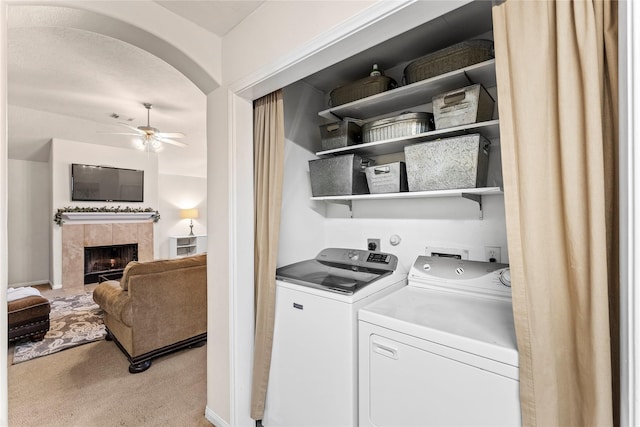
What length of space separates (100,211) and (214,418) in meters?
4.91

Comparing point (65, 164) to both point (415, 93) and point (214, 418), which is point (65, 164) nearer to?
point (214, 418)

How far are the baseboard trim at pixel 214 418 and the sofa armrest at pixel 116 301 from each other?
1.02 m

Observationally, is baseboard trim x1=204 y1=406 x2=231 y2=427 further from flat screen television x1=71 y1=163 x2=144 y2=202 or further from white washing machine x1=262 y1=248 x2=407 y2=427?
flat screen television x1=71 y1=163 x2=144 y2=202

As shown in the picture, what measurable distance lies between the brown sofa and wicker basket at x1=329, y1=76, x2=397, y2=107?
6.51ft

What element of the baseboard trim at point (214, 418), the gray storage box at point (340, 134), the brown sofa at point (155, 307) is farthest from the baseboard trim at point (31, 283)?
the gray storage box at point (340, 134)

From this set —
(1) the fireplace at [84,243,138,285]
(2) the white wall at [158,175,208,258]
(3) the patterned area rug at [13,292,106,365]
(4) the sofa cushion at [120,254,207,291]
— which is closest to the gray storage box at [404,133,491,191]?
(4) the sofa cushion at [120,254,207,291]

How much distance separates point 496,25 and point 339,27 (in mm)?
575

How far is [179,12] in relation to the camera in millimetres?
1629

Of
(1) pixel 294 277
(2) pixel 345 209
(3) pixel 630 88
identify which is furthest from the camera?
(2) pixel 345 209

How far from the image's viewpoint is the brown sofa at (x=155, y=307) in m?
2.47

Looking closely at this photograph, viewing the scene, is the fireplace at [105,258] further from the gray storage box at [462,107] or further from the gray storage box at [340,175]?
the gray storage box at [462,107]

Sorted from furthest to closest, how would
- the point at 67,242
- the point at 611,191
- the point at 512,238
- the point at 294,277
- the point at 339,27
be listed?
the point at 67,242, the point at 294,277, the point at 339,27, the point at 512,238, the point at 611,191

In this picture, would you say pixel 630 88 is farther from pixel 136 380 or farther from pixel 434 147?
pixel 136 380

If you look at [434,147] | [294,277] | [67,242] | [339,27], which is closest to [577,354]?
[434,147]
